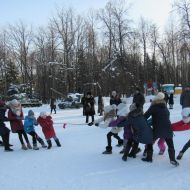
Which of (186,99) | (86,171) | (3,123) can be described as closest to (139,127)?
(86,171)

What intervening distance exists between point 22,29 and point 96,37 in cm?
1320

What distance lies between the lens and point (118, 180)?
714 cm

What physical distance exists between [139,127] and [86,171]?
1571 millimetres

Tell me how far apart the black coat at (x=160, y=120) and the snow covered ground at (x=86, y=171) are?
689mm

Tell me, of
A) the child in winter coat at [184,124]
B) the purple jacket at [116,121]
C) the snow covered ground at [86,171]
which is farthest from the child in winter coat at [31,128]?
the child in winter coat at [184,124]

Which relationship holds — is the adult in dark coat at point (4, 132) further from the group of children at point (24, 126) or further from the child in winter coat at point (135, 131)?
the child in winter coat at point (135, 131)

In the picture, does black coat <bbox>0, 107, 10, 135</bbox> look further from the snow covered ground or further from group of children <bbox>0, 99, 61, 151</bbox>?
the snow covered ground

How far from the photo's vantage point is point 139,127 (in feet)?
27.7

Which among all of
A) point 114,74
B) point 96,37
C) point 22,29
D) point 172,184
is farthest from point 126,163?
point 22,29

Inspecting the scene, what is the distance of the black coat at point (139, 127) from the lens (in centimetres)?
828

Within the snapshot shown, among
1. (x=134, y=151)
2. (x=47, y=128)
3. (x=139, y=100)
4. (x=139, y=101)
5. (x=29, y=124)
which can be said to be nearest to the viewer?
(x=134, y=151)

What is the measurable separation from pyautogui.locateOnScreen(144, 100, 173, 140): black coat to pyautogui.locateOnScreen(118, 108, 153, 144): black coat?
0.15 m

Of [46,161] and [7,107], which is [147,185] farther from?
[7,107]

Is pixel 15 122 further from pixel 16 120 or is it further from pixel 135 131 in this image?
pixel 135 131
